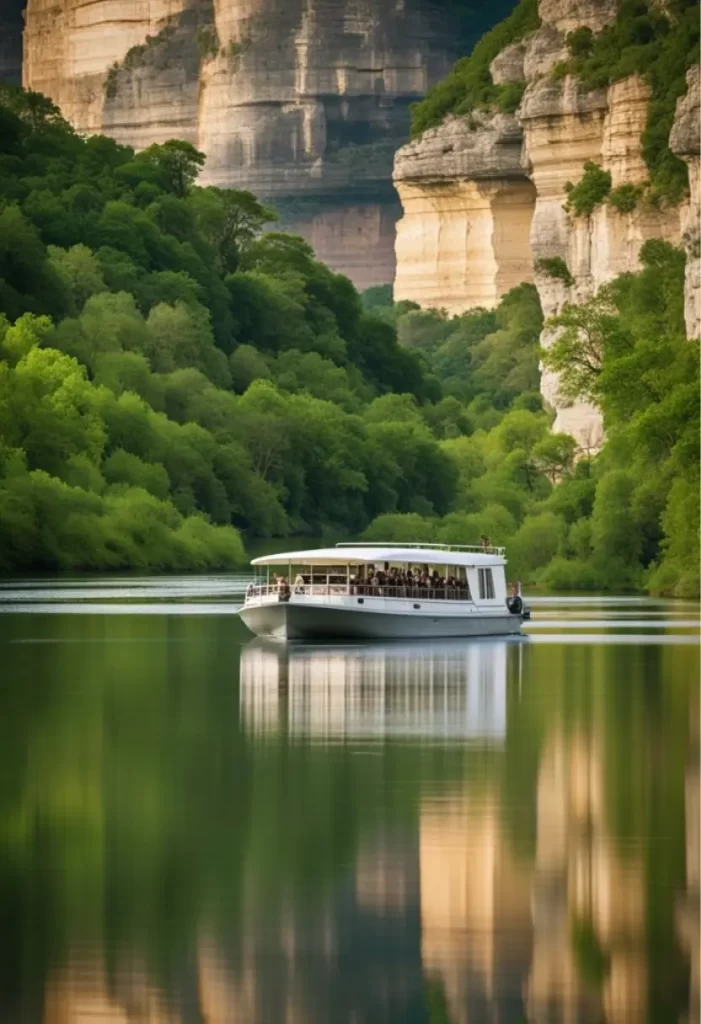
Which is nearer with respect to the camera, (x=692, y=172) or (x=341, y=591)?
(x=341, y=591)

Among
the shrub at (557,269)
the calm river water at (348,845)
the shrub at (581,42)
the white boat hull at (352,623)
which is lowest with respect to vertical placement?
the calm river water at (348,845)

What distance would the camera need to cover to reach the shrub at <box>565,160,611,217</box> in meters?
127

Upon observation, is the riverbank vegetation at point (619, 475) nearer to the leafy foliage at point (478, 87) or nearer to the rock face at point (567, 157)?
the rock face at point (567, 157)

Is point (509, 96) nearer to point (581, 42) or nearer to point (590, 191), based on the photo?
point (581, 42)

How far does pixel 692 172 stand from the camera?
104688mm

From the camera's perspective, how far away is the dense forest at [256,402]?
8612 cm

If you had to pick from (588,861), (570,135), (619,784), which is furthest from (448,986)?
(570,135)

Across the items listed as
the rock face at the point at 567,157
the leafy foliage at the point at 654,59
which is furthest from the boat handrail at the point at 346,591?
the leafy foliage at the point at 654,59

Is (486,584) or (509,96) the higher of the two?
A: (509,96)

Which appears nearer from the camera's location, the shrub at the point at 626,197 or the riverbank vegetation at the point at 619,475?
the riverbank vegetation at the point at 619,475

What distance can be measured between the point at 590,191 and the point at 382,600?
224 feet

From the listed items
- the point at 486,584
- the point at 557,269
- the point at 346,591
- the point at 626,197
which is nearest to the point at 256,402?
the point at 557,269

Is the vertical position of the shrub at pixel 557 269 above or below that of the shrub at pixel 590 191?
below

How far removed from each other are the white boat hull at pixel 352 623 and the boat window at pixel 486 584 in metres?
1.23
